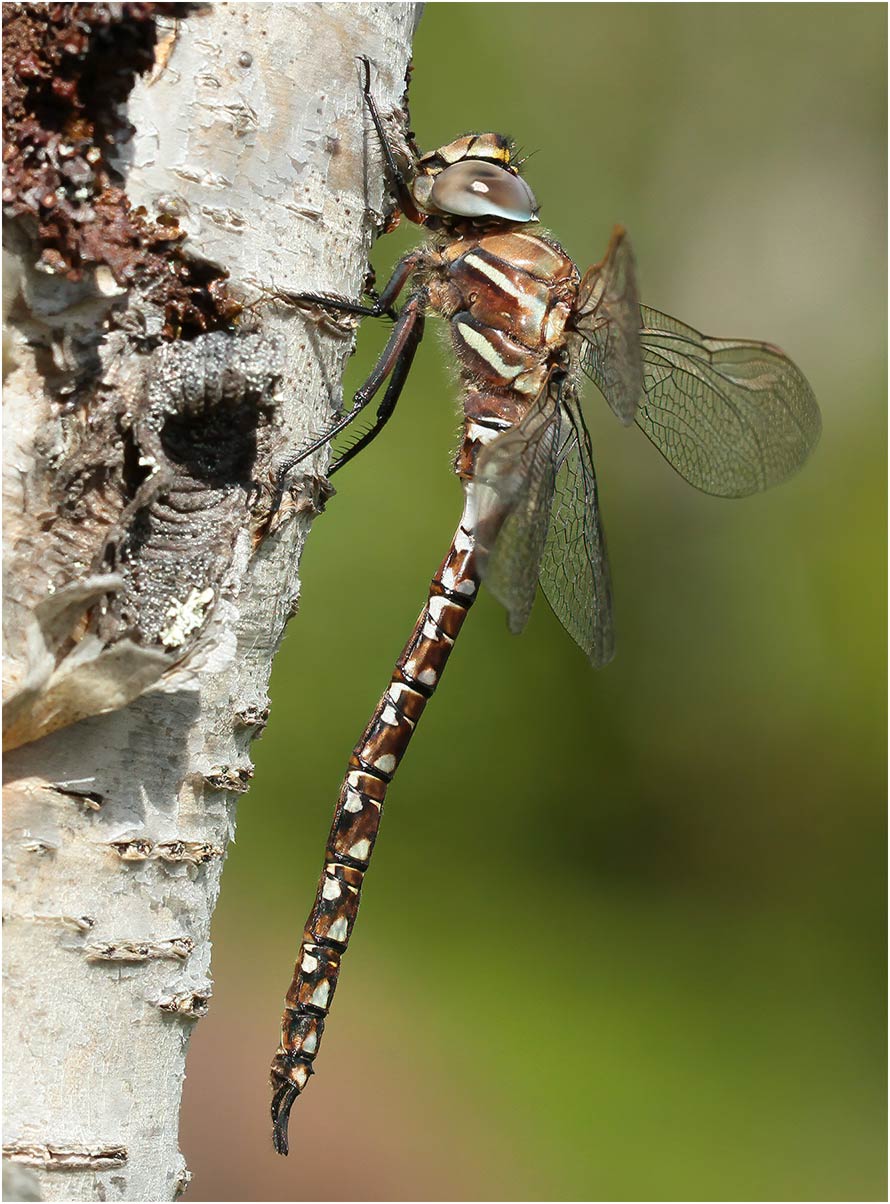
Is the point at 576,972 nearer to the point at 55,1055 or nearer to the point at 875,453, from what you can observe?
the point at 875,453

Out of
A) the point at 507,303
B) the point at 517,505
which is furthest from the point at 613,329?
the point at 517,505

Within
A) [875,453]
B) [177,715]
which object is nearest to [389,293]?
[177,715]

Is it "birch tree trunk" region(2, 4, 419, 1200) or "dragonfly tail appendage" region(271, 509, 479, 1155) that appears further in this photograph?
"dragonfly tail appendage" region(271, 509, 479, 1155)

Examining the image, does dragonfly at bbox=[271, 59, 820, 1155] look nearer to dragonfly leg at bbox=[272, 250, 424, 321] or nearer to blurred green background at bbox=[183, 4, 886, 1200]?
dragonfly leg at bbox=[272, 250, 424, 321]

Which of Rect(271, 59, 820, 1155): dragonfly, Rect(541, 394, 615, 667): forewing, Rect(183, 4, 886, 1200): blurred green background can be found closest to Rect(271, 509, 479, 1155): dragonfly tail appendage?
Rect(271, 59, 820, 1155): dragonfly

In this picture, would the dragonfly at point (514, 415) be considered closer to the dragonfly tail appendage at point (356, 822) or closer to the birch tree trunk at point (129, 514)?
the dragonfly tail appendage at point (356, 822)

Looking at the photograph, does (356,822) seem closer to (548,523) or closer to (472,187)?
(548,523)
